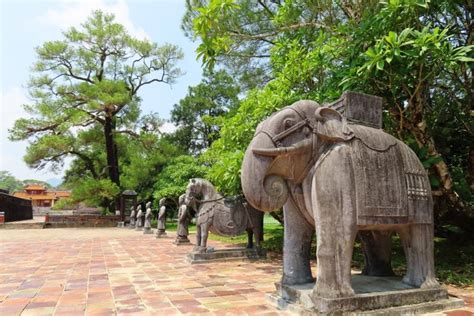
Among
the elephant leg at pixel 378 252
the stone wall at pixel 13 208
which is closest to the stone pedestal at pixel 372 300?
the elephant leg at pixel 378 252

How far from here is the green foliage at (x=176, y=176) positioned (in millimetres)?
21406

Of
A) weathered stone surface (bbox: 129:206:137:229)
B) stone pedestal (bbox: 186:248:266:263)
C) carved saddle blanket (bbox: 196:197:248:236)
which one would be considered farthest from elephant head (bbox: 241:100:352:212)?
weathered stone surface (bbox: 129:206:137:229)

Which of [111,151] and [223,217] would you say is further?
[111,151]

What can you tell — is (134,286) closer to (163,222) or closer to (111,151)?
(163,222)

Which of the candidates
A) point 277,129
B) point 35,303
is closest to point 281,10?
point 277,129

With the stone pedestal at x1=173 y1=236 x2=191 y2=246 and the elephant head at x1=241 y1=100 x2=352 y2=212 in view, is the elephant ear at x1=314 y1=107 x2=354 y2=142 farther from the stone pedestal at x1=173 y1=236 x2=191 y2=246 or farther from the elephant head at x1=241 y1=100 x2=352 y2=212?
the stone pedestal at x1=173 y1=236 x2=191 y2=246

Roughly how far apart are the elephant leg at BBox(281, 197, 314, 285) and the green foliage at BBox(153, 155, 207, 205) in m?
16.9

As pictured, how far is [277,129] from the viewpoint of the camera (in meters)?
3.72

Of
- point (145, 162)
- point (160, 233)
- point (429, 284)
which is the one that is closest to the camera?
point (429, 284)

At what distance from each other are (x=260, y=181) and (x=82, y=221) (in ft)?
76.4

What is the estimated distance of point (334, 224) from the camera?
354 cm

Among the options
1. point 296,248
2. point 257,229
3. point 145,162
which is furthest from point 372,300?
point 145,162

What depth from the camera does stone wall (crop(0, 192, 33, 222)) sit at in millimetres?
28172

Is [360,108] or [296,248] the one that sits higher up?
[360,108]
